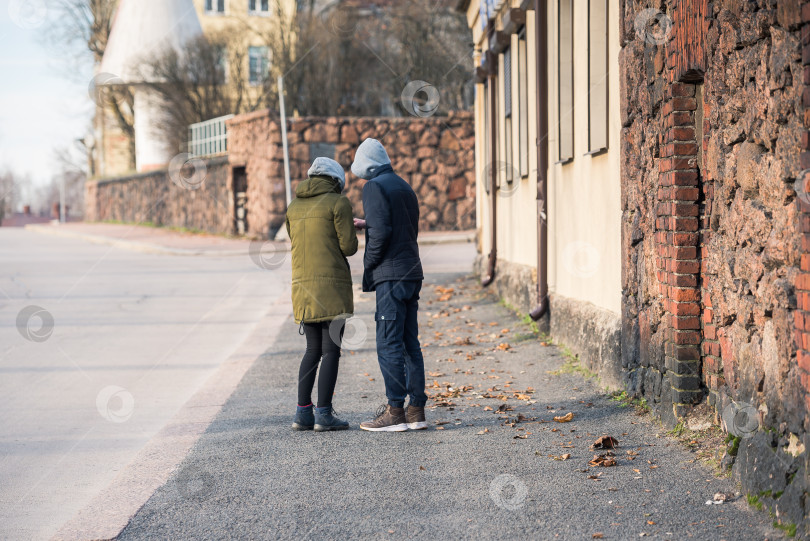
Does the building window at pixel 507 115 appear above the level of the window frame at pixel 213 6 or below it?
below

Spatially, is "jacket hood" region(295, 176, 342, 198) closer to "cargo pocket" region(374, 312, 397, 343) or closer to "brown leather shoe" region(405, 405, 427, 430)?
"cargo pocket" region(374, 312, 397, 343)

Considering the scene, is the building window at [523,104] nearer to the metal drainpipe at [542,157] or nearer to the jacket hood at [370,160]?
the metal drainpipe at [542,157]

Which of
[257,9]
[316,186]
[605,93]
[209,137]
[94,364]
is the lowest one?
[94,364]

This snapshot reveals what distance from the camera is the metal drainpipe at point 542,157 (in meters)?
9.23

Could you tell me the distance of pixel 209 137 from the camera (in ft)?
106

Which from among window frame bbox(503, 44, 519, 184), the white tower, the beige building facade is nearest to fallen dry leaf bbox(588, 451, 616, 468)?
the beige building facade

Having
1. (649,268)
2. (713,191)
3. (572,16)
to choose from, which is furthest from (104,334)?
(713,191)

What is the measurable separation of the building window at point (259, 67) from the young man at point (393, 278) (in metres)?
29.0

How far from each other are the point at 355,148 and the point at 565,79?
18395 mm

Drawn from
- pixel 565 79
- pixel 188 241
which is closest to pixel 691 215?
pixel 565 79

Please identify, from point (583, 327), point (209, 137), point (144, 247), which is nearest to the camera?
point (583, 327)

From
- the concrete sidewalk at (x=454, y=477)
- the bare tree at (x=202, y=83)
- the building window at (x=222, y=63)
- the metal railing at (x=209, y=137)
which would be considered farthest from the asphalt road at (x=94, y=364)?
the building window at (x=222, y=63)

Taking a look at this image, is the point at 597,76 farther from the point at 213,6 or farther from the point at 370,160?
the point at 213,6

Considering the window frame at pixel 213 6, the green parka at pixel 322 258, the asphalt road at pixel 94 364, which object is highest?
the window frame at pixel 213 6
